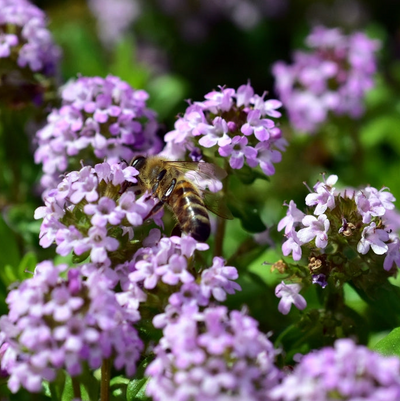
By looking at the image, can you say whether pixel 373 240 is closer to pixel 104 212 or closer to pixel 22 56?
pixel 104 212

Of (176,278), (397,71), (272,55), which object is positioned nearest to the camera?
(176,278)

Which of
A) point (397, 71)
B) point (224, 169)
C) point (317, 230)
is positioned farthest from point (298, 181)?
point (317, 230)

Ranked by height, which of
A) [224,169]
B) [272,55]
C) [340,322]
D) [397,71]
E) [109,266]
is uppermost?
[272,55]

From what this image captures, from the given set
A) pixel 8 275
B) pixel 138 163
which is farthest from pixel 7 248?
pixel 138 163

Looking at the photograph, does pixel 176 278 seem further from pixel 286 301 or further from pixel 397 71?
pixel 397 71

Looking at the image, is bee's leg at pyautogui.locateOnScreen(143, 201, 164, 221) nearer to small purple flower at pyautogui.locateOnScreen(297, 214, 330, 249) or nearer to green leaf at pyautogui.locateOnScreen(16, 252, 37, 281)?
small purple flower at pyautogui.locateOnScreen(297, 214, 330, 249)

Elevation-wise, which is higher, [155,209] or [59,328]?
[155,209]

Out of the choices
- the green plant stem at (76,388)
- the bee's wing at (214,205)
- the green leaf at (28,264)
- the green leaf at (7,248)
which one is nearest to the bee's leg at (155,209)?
the bee's wing at (214,205)
